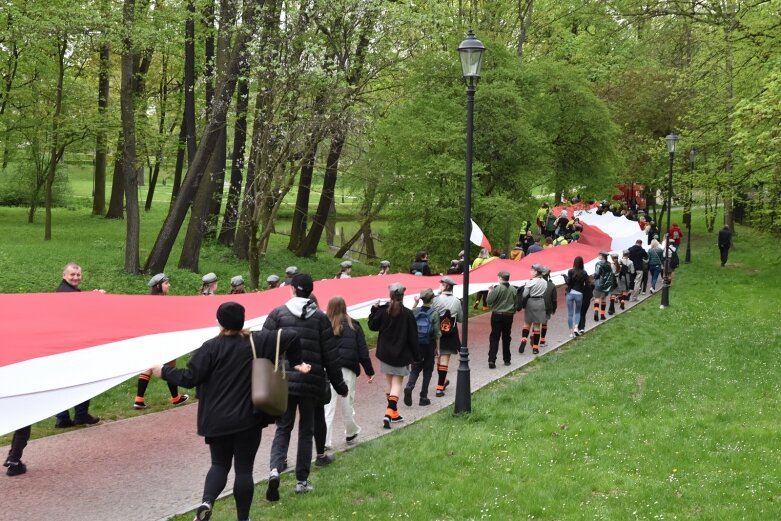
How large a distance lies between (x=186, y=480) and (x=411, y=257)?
1691cm

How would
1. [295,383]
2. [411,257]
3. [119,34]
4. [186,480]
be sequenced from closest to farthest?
[295,383] → [186,480] → [119,34] → [411,257]

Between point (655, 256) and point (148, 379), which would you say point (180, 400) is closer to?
point (148, 379)

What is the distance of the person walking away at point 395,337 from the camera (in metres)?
10.8

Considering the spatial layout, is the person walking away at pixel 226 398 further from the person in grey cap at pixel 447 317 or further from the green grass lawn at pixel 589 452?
the person in grey cap at pixel 447 317

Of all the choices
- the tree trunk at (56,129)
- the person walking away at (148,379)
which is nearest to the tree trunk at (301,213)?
the tree trunk at (56,129)

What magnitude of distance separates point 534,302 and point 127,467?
9466 mm

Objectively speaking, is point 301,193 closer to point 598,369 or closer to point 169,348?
point 598,369

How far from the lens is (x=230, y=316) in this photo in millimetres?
6539

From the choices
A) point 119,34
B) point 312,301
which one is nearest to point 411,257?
point 119,34

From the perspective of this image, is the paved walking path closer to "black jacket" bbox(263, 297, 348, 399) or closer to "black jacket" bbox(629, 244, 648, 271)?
"black jacket" bbox(263, 297, 348, 399)

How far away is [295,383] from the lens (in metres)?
7.76

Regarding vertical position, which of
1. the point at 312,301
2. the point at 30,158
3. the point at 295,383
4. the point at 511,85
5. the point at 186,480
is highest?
the point at 511,85

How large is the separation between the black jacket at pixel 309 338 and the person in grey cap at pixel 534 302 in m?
8.33

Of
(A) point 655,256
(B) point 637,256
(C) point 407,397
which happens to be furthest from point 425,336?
(A) point 655,256
